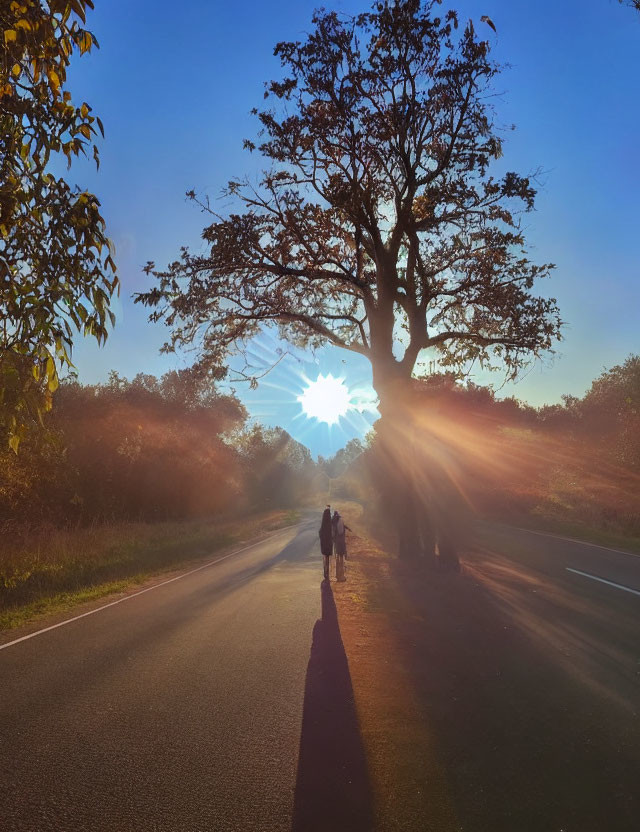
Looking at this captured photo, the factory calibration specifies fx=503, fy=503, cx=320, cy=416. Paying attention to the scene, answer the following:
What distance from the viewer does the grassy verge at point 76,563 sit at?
11.2 metres

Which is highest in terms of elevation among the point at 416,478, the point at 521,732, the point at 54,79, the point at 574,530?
the point at 54,79

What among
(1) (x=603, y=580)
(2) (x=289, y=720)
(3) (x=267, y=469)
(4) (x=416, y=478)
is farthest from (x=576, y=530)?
(3) (x=267, y=469)

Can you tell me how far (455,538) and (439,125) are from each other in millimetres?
10221

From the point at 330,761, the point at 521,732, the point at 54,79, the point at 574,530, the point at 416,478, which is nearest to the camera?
the point at 54,79

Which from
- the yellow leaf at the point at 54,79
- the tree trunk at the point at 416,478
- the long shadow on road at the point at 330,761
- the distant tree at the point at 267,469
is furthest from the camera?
the distant tree at the point at 267,469

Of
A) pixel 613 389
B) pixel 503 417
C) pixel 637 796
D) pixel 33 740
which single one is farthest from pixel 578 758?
pixel 613 389

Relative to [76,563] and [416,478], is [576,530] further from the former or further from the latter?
[76,563]

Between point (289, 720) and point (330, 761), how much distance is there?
0.82 meters

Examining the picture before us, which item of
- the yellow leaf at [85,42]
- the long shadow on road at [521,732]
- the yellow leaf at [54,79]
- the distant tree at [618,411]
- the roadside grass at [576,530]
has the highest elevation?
the distant tree at [618,411]

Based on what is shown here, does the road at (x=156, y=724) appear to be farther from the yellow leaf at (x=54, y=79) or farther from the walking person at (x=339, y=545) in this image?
Result: the yellow leaf at (x=54, y=79)

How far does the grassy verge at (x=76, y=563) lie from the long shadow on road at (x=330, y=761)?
6588 mm

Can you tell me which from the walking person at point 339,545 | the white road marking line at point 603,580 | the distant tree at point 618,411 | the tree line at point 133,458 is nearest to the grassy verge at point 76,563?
the tree line at point 133,458

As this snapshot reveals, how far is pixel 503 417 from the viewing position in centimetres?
4744

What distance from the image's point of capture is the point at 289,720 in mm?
4551
